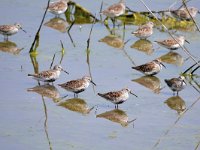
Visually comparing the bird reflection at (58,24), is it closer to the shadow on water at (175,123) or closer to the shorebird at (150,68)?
the shorebird at (150,68)

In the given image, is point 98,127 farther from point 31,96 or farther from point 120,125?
point 31,96

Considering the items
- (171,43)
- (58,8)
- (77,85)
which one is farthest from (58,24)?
(77,85)

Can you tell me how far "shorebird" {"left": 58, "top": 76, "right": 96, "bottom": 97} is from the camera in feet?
36.6

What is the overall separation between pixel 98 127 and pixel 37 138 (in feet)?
3.33

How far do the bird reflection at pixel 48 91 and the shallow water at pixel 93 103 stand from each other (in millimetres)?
22

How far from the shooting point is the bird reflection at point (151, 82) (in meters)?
11.9

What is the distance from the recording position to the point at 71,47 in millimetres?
A: 13977

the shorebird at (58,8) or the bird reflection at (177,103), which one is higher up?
the bird reflection at (177,103)

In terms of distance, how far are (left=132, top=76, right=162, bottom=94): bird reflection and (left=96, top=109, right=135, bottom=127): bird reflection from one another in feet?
4.02

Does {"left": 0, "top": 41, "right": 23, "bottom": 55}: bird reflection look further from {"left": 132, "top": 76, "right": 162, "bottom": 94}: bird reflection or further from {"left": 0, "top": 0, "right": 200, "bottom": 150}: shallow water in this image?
{"left": 132, "top": 76, "right": 162, "bottom": 94}: bird reflection

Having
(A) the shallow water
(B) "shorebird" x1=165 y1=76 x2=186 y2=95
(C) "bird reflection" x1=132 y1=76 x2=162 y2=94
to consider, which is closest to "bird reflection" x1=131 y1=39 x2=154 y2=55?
(A) the shallow water

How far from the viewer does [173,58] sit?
14039 millimetres

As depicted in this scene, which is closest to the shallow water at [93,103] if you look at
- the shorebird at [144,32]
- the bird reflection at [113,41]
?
the bird reflection at [113,41]

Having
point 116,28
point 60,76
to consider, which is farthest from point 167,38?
point 60,76
